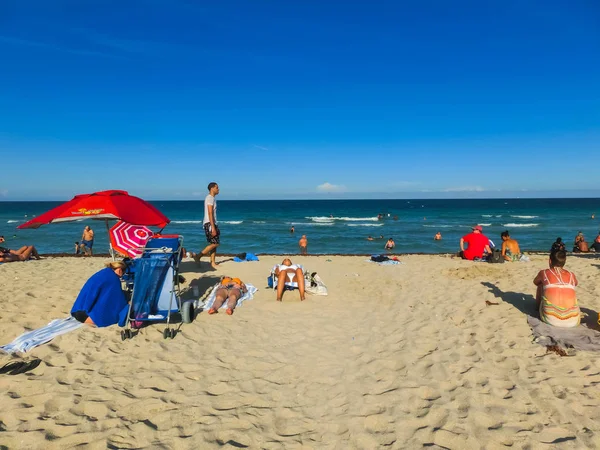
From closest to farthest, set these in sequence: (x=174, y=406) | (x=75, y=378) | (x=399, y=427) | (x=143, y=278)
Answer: (x=399, y=427)
(x=174, y=406)
(x=75, y=378)
(x=143, y=278)

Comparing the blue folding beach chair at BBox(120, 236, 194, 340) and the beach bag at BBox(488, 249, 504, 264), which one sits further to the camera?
the beach bag at BBox(488, 249, 504, 264)

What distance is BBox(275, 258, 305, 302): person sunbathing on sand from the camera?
22.6ft

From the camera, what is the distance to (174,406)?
325cm

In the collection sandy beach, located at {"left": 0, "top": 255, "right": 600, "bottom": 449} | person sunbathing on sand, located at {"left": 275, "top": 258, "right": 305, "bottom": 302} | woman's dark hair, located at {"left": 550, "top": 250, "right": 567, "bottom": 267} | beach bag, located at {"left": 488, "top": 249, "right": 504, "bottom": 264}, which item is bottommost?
sandy beach, located at {"left": 0, "top": 255, "right": 600, "bottom": 449}

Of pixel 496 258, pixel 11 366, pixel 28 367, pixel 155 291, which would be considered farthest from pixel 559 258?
pixel 11 366

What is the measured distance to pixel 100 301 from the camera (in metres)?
4.98

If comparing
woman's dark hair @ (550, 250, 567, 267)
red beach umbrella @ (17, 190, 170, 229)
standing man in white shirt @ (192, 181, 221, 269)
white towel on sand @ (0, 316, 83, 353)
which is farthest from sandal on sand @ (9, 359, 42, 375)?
woman's dark hair @ (550, 250, 567, 267)

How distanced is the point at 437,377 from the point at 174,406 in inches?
111

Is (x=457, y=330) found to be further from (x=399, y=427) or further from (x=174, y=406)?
(x=174, y=406)

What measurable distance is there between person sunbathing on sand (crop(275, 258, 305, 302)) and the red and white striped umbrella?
2.87m

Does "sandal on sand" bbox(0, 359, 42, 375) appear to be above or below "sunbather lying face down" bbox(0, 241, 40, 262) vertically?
below

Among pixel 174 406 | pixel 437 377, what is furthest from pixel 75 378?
pixel 437 377

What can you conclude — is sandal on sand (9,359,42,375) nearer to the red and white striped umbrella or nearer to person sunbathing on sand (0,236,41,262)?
the red and white striped umbrella

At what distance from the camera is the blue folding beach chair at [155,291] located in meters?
4.99
